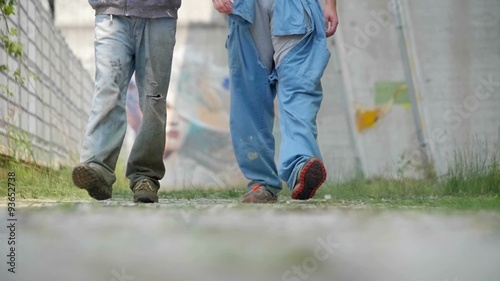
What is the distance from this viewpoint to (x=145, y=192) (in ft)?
18.1

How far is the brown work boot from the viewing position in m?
5.50

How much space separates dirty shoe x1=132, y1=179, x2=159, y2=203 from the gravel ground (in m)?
1.01

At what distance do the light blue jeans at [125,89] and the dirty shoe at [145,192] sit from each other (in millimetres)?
59

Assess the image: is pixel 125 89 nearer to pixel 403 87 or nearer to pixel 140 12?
pixel 140 12

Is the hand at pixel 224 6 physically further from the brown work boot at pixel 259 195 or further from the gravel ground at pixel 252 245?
the gravel ground at pixel 252 245

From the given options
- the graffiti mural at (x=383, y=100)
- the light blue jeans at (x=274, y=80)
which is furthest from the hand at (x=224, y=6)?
the graffiti mural at (x=383, y=100)

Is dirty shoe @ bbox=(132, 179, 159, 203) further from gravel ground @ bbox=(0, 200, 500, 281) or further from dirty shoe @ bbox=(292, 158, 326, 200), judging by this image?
gravel ground @ bbox=(0, 200, 500, 281)

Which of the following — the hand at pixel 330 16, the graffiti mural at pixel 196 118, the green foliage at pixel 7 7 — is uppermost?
the green foliage at pixel 7 7

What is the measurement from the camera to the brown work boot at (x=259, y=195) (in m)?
5.50

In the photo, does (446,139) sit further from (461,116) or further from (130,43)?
(130,43)

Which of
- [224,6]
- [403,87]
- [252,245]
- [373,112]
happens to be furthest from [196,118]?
[252,245]

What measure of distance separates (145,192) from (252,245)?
62.7 inches

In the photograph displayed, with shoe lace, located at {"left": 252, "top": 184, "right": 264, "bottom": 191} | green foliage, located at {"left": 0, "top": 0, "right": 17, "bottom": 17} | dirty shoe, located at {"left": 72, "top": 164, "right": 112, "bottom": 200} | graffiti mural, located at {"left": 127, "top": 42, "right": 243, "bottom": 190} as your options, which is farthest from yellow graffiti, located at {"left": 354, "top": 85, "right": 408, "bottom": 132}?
dirty shoe, located at {"left": 72, "top": 164, "right": 112, "bottom": 200}

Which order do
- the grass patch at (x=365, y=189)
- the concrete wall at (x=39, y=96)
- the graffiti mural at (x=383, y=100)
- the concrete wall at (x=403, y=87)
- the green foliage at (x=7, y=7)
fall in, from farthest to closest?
the graffiti mural at (x=383, y=100) → the concrete wall at (x=403, y=87) → the concrete wall at (x=39, y=96) → the green foliage at (x=7, y=7) → the grass patch at (x=365, y=189)
